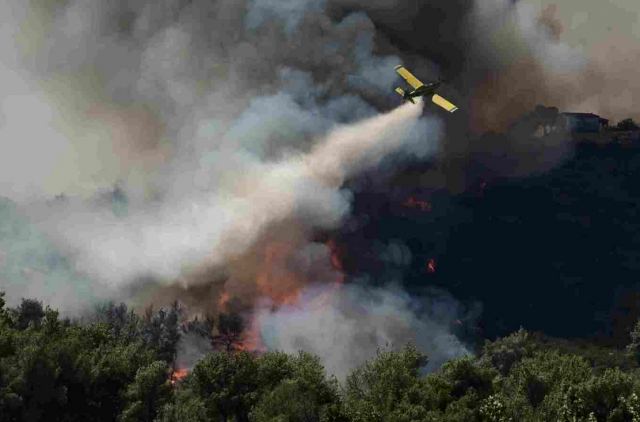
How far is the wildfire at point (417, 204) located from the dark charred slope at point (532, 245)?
0.31m

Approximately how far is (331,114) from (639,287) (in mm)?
79762

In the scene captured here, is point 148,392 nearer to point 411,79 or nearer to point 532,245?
point 411,79

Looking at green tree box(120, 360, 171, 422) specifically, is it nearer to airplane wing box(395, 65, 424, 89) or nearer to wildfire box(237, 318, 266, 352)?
wildfire box(237, 318, 266, 352)

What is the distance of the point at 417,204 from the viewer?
12838 centimetres

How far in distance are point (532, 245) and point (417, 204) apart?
93.8 feet

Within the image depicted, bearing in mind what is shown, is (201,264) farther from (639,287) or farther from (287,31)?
(639,287)

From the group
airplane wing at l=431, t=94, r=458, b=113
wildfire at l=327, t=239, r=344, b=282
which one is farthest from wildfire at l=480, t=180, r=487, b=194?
airplane wing at l=431, t=94, r=458, b=113

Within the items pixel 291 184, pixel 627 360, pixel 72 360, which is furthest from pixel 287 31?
pixel 627 360

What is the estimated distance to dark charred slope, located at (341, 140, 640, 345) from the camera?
126 m

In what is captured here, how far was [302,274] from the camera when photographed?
345 feet

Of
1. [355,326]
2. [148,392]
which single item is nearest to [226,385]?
[148,392]

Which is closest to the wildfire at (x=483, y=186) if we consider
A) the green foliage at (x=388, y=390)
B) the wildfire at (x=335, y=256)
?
the wildfire at (x=335, y=256)

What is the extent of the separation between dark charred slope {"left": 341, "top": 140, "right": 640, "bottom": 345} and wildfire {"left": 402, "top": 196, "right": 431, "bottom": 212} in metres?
0.31

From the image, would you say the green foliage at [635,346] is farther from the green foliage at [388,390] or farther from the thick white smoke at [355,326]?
the green foliage at [388,390]
